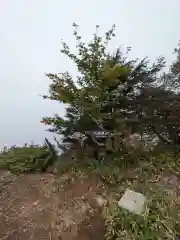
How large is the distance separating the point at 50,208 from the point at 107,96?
7.56 feet

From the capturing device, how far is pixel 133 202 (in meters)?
4.43

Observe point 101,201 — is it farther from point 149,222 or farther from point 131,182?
point 149,222

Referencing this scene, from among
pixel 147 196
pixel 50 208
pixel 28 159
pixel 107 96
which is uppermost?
pixel 107 96

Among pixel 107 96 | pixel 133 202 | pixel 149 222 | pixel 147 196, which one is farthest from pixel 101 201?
pixel 107 96

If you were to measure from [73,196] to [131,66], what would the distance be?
9.08 feet

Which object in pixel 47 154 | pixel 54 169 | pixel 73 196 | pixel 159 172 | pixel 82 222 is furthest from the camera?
pixel 47 154

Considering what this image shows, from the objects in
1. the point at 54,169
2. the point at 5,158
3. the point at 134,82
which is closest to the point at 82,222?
the point at 54,169

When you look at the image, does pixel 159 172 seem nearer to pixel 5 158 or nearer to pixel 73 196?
pixel 73 196

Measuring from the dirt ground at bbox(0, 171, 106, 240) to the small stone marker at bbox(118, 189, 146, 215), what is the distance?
0.44 meters

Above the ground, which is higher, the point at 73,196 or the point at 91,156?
the point at 91,156

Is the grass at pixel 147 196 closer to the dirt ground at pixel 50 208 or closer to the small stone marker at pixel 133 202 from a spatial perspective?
the small stone marker at pixel 133 202

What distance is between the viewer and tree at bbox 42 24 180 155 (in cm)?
558

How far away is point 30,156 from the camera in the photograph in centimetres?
609

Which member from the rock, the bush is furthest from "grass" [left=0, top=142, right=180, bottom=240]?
the rock
